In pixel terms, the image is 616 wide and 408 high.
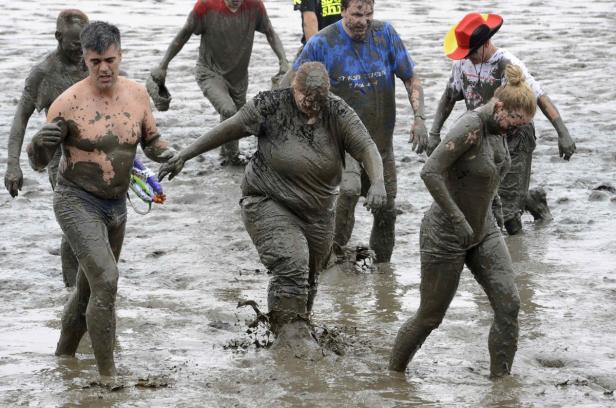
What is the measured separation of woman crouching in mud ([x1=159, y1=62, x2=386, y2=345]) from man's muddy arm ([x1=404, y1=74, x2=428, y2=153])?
1631mm

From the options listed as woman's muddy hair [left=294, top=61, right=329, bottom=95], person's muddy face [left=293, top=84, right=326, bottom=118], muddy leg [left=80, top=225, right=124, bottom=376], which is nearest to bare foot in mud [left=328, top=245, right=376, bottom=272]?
person's muddy face [left=293, top=84, right=326, bottom=118]

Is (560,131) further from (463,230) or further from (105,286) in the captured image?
(105,286)

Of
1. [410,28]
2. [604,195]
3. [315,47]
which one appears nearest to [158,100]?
A: [315,47]

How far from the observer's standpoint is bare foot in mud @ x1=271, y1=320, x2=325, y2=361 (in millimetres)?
7891

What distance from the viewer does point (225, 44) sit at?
512 inches

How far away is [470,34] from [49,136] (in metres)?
3.42

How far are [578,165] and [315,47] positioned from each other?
455cm

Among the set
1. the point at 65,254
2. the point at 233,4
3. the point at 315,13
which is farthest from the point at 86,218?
the point at 233,4

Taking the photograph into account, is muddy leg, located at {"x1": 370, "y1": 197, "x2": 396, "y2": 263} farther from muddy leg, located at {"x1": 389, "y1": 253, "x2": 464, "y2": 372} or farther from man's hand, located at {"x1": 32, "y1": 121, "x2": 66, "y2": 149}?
man's hand, located at {"x1": 32, "y1": 121, "x2": 66, "y2": 149}

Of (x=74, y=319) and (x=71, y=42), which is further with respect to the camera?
(x=71, y=42)

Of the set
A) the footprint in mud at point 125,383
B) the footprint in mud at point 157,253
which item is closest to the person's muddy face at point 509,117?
the footprint in mud at point 125,383

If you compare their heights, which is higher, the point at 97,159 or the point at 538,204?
the point at 97,159

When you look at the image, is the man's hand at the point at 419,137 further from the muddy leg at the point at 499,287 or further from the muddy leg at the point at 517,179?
the muddy leg at the point at 499,287

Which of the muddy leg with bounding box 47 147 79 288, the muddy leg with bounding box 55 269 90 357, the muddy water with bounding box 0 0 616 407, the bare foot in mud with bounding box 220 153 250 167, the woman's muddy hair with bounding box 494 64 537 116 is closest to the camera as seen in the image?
the woman's muddy hair with bounding box 494 64 537 116
